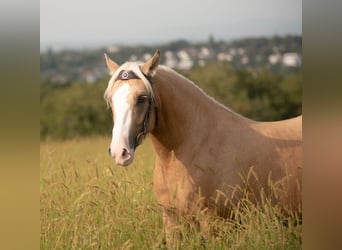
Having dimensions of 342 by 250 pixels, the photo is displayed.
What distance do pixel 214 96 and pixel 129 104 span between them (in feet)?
1.97

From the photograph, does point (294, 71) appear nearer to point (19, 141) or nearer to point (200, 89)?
point (200, 89)

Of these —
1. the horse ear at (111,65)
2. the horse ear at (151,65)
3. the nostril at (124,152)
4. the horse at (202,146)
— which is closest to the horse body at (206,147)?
the horse at (202,146)

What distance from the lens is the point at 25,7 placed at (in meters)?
1.78

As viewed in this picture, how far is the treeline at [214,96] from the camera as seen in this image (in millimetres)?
2539

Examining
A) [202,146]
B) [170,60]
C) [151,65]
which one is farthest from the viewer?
[202,146]

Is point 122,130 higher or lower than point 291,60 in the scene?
lower

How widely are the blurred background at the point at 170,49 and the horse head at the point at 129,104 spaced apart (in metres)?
0.09

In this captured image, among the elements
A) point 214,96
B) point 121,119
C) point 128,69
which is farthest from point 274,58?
point 121,119

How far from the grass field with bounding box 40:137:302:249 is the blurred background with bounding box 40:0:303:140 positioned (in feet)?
0.48

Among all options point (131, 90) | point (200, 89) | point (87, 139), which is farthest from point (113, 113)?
point (200, 89)

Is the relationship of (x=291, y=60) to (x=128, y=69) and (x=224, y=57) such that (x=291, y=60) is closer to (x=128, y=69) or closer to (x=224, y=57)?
(x=224, y=57)

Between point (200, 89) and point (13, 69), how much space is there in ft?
4.25

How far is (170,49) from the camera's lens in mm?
2611

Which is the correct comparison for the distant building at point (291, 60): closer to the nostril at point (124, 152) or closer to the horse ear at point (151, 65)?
the horse ear at point (151, 65)
